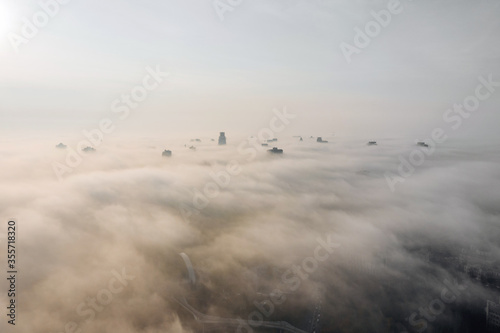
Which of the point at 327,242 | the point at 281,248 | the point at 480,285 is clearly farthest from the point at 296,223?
the point at 480,285

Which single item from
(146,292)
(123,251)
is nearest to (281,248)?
(146,292)

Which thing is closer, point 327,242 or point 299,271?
point 299,271

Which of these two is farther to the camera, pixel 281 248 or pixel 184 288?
pixel 281 248

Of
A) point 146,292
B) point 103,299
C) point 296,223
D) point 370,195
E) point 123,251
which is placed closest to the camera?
point 103,299

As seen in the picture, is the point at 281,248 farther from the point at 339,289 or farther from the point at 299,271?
the point at 339,289

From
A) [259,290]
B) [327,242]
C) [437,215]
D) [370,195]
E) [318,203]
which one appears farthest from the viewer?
[370,195]

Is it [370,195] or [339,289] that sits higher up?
[370,195]

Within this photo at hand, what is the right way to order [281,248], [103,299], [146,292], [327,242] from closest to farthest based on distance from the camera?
[103,299], [146,292], [281,248], [327,242]

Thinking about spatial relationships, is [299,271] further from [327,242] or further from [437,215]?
[437,215]

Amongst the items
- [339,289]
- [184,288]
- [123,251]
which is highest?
[123,251]
